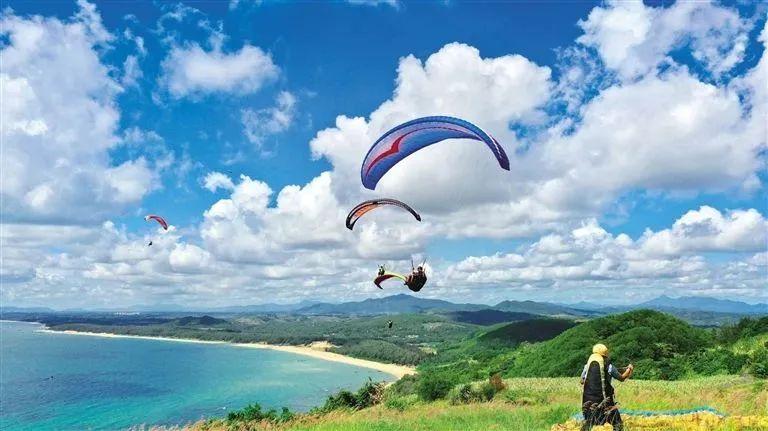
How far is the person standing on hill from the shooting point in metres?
13.0

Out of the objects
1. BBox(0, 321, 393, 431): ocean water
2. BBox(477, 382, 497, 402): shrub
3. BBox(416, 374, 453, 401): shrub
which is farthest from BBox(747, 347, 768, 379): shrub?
BBox(0, 321, 393, 431): ocean water

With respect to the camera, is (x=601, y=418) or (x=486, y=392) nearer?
(x=601, y=418)

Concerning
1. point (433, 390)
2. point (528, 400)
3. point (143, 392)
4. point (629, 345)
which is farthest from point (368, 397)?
point (143, 392)

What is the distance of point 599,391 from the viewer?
43.8 ft

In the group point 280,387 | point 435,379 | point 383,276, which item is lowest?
point 280,387

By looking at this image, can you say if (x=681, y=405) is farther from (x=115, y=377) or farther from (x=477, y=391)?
(x=115, y=377)

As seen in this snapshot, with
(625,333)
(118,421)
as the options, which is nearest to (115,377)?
(118,421)

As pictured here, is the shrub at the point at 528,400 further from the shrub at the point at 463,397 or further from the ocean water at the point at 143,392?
the ocean water at the point at 143,392

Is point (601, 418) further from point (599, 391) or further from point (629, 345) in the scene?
point (629, 345)

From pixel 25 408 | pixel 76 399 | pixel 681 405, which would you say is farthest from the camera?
pixel 76 399

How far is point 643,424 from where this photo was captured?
13539 mm

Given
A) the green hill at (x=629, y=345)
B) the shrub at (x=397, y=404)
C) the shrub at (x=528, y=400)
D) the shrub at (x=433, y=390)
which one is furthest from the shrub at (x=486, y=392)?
the green hill at (x=629, y=345)

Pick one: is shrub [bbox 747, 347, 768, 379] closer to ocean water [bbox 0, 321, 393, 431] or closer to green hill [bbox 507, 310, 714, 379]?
green hill [bbox 507, 310, 714, 379]

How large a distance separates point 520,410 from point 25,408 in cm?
13611
